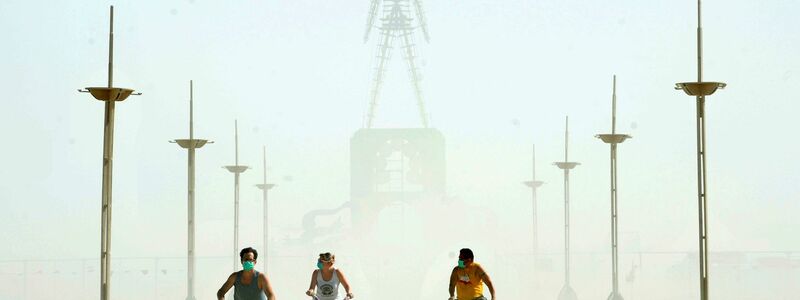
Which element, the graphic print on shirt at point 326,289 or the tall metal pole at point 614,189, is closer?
the graphic print on shirt at point 326,289

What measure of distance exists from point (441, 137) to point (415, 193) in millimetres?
3194

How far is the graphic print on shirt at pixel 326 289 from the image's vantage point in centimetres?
1598

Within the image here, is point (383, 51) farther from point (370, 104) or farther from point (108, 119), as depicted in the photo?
point (108, 119)

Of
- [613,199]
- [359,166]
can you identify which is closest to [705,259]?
[613,199]

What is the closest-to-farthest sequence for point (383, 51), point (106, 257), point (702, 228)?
point (106, 257) < point (702, 228) < point (383, 51)

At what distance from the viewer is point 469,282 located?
14641mm

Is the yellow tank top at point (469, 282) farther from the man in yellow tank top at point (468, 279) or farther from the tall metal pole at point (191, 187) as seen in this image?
the tall metal pole at point (191, 187)

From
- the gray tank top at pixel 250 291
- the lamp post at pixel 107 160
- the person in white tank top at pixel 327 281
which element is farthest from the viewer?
the lamp post at pixel 107 160

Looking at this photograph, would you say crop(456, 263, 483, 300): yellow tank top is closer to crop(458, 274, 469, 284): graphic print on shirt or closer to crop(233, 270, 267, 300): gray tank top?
crop(458, 274, 469, 284): graphic print on shirt

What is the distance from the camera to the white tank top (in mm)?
15969

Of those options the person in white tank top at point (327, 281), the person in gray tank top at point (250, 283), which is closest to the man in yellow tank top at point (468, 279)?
the person in white tank top at point (327, 281)

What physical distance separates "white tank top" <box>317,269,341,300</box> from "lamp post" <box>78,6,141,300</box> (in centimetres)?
568

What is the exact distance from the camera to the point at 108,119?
20859mm

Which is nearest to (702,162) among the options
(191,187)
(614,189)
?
(614,189)
